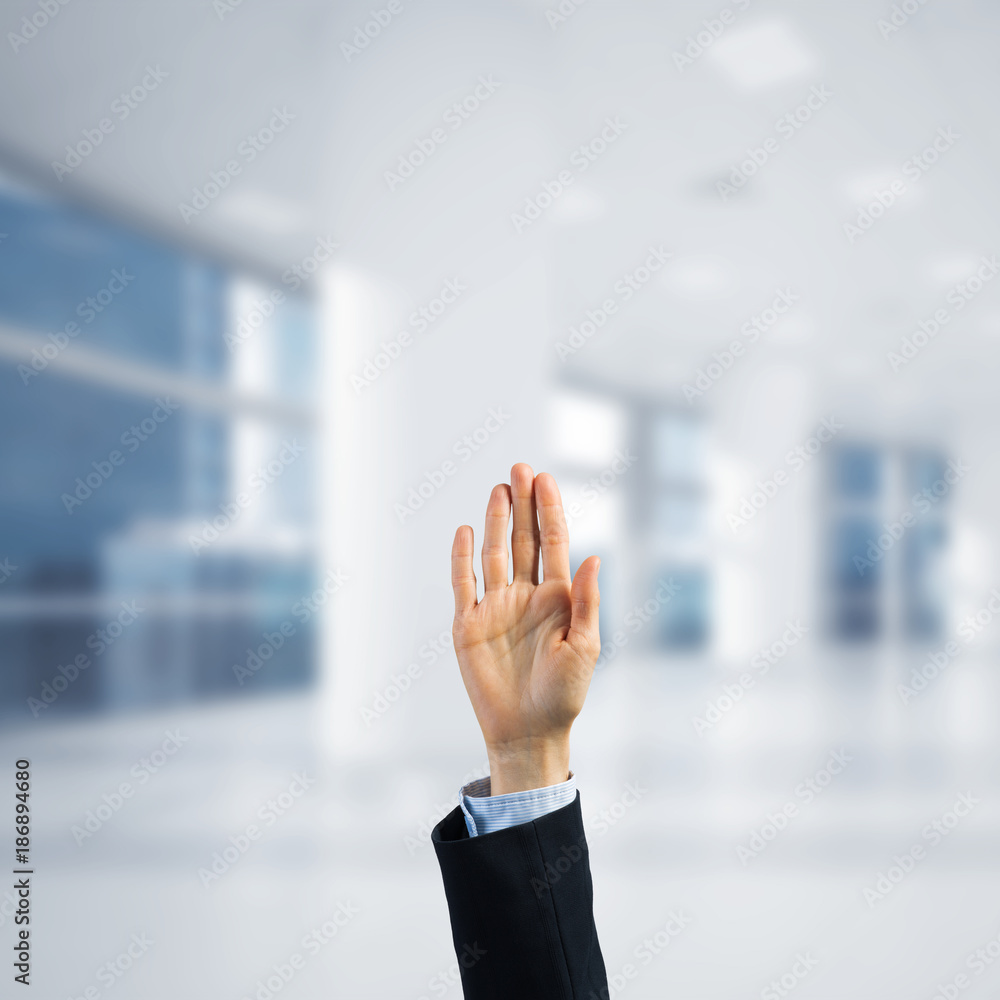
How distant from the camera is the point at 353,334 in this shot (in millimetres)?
2686

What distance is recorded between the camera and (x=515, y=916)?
2.05ft

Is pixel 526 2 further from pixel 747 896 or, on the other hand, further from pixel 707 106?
pixel 747 896

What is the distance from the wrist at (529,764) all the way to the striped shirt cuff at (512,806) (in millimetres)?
33

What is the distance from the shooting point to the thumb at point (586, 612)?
2.58 feet

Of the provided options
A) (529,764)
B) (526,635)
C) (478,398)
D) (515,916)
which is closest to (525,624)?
(526,635)

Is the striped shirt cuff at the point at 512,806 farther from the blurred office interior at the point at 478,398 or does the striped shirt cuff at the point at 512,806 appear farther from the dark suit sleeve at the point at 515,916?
the blurred office interior at the point at 478,398

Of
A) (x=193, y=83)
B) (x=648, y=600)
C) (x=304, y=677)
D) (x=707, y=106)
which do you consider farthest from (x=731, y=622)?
(x=193, y=83)

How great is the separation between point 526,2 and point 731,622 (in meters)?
2.07

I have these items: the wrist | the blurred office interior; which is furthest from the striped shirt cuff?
the blurred office interior

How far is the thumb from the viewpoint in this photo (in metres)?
0.79

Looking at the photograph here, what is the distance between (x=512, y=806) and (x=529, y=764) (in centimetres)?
6

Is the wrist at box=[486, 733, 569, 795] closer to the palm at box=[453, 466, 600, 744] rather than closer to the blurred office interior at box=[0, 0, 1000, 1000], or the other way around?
the palm at box=[453, 466, 600, 744]

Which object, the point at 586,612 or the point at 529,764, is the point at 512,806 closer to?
the point at 529,764

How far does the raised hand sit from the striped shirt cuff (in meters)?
0.04
